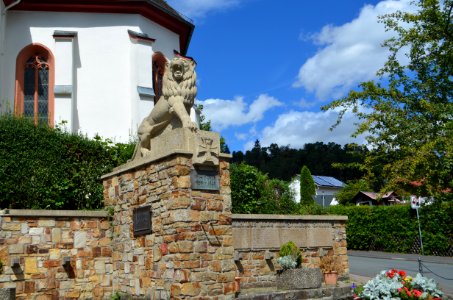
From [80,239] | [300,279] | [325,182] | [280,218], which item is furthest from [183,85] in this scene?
[325,182]

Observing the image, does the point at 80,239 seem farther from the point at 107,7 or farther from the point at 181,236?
the point at 107,7

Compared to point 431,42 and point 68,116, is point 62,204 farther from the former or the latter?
point 431,42

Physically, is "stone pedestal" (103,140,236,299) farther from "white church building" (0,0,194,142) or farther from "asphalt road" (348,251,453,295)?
"white church building" (0,0,194,142)

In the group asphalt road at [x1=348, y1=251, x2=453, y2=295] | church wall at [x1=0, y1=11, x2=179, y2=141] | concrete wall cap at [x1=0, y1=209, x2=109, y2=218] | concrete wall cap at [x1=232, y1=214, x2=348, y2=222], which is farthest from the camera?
church wall at [x1=0, y1=11, x2=179, y2=141]

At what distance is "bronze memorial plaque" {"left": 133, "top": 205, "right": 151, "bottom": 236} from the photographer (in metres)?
8.77

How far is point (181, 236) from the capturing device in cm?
789

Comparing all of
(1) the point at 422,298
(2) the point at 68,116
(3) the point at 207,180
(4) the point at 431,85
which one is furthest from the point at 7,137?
(4) the point at 431,85

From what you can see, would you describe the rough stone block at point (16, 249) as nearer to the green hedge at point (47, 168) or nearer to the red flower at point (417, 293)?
the green hedge at point (47, 168)

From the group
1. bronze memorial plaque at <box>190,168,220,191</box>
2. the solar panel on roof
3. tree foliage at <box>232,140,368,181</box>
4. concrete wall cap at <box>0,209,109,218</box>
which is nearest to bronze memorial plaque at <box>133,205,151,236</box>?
bronze memorial plaque at <box>190,168,220,191</box>

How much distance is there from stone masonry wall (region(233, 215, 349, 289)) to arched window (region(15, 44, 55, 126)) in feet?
31.7

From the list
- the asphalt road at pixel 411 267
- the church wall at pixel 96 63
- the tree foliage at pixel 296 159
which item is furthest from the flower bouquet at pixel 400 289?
the tree foliage at pixel 296 159

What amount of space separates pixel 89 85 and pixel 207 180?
11488mm

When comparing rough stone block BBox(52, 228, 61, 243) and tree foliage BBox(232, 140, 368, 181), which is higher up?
tree foliage BBox(232, 140, 368, 181)

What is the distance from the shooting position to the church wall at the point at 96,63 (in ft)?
59.6
